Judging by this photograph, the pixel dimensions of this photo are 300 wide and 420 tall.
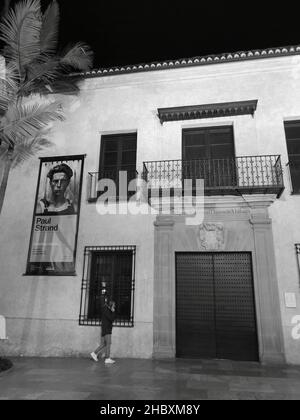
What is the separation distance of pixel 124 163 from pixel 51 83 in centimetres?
360

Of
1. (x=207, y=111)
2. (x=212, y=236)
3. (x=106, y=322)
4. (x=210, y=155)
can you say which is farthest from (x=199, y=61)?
(x=106, y=322)

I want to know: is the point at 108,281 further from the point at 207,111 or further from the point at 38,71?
the point at 38,71

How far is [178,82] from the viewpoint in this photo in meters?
9.73

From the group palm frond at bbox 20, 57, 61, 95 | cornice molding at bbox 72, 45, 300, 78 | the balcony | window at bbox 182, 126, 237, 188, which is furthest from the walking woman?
cornice molding at bbox 72, 45, 300, 78

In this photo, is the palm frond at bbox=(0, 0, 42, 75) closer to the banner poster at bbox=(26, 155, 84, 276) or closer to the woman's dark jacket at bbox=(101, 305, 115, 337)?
the banner poster at bbox=(26, 155, 84, 276)

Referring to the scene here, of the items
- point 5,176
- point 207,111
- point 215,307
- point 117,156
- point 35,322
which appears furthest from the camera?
point 117,156

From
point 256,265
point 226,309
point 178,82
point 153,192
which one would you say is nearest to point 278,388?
point 226,309

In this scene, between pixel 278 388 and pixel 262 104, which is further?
pixel 262 104

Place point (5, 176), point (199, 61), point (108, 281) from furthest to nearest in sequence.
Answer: point (199, 61), point (108, 281), point (5, 176)

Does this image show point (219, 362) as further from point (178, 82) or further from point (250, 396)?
point (178, 82)

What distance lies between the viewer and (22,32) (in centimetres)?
779

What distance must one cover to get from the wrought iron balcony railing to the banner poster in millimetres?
340

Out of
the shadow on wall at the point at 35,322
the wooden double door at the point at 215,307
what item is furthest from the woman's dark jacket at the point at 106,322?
the shadow on wall at the point at 35,322

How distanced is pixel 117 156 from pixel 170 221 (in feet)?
9.07
